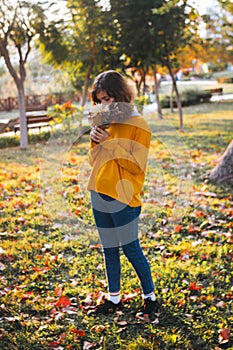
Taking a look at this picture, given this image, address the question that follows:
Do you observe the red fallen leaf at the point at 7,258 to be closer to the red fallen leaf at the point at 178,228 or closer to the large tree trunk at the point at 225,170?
the red fallen leaf at the point at 178,228

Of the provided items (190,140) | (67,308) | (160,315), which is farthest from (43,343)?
(190,140)

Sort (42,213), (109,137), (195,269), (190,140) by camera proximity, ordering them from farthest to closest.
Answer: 1. (190,140)
2. (42,213)
3. (195,269)
4. (109,137)

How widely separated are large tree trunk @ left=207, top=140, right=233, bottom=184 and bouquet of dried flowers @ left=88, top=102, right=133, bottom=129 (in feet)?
12.9

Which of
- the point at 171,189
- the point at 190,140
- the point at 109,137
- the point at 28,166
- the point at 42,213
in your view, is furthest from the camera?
the point at 190,140

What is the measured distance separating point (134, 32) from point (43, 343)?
9641mm

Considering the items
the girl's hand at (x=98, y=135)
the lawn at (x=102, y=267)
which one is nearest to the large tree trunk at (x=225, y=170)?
the lawn at (x=102, y=267)

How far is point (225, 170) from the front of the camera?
22.2ft

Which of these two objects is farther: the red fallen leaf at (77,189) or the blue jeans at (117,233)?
the red fallen leaf at (77,189)

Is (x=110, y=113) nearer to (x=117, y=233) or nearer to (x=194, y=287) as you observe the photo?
(x=117, y=233)

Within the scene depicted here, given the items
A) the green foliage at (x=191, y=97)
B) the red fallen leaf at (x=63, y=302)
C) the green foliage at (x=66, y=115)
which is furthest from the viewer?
the green foliage at (x=191, y=97)

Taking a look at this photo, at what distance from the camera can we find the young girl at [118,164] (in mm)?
2929

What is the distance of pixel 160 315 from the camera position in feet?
10.9

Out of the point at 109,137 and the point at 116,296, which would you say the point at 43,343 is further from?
the point at 109,137

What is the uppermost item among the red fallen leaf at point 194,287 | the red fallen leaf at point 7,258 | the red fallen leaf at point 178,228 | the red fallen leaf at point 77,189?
the red fallen leaf at point 77,189
